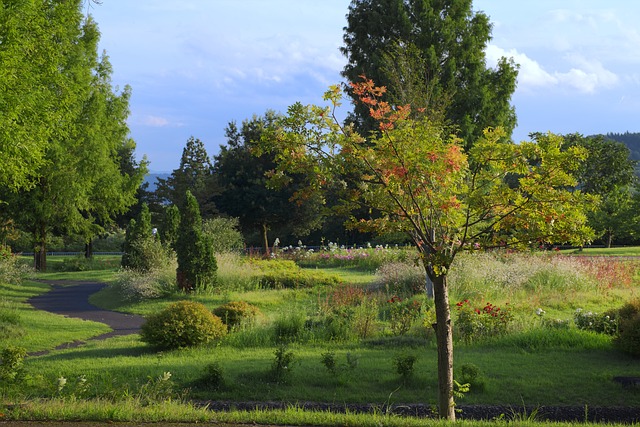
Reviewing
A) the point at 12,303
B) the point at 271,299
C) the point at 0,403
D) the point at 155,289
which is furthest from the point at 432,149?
the point at 12,303

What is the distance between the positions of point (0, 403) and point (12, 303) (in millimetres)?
11805

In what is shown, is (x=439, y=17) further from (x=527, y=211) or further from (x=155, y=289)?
(x=527, y=211)

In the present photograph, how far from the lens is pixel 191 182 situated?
41406 mm

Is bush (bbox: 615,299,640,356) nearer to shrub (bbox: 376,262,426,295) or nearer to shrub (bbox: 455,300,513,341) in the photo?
shrub (bbox: 455,300,513,341)

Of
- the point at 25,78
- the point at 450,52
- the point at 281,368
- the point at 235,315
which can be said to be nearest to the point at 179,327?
the point at 235,315

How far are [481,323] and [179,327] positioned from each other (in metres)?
5.30

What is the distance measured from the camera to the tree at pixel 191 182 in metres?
35.9

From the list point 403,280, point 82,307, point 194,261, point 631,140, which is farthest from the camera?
point 631,140

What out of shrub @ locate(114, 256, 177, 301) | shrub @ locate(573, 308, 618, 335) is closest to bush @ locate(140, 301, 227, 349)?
shrub @ locate(573, 308, 618, 335)

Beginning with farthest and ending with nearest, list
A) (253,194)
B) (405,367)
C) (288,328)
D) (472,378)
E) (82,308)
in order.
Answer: (253,194)
(82,308)
(288,328)
(405,367)
(472,378)

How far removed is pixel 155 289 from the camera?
59.0 feet

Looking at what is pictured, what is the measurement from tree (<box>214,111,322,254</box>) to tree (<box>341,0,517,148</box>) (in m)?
7.03

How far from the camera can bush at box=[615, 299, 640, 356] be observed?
30.9 ft

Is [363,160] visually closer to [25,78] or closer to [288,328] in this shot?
[288,328]
